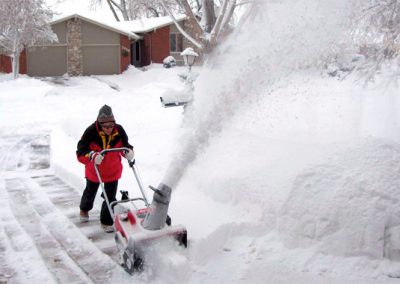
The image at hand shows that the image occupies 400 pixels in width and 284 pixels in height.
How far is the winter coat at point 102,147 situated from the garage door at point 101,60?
28127 millimetres

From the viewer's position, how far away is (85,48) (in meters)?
31.7

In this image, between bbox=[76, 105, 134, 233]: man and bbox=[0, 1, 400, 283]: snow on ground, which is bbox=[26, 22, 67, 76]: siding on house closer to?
bbox=[0, 1, 400, 283]: snow on ground

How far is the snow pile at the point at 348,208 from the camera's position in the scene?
13.2 ft

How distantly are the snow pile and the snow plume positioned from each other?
1074mm

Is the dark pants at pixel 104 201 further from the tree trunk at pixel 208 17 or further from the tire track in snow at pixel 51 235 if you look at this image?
the tree trunk at pixel 208 17

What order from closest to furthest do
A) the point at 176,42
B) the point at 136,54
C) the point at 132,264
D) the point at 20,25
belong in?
the point at 132,264
the point at 20,25
the point at 176,42
the point at 136,54

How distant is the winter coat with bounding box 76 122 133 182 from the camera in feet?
16.0

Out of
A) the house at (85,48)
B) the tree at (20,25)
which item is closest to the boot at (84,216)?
the tree at (20,25)

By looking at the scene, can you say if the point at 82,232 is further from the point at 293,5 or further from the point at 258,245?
the point at 293,5

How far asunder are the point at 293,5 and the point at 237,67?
0.84 meters

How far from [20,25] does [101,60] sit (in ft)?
23.0

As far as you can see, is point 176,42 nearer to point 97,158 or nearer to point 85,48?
point 85,48

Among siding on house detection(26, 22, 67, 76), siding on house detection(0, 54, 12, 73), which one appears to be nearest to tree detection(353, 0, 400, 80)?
siding on house detection(26, 22, 67, 76)

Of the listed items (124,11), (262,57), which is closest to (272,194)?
(262,57)
